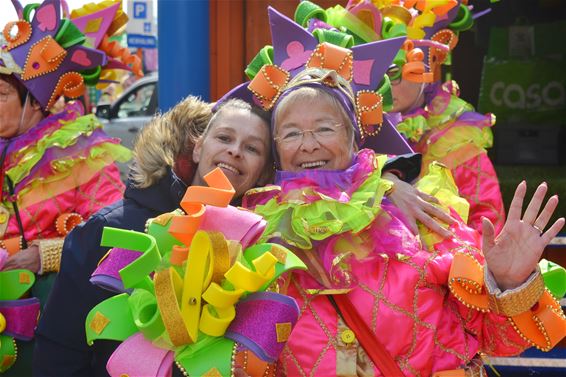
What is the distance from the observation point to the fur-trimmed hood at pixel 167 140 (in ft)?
8.93

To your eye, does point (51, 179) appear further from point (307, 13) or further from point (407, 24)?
point (407, 24)

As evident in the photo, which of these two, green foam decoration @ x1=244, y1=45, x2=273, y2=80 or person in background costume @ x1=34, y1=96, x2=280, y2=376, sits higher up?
green foam decoration @ x1=244, y1=45, x2=273, y2=80

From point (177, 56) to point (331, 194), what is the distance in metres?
3.34

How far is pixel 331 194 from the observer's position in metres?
2.37

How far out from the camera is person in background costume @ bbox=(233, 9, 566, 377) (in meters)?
2.17

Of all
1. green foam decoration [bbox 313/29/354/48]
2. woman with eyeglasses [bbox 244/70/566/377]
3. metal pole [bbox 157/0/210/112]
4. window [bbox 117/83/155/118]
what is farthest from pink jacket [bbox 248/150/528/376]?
window [bbox 117/83/155/118]

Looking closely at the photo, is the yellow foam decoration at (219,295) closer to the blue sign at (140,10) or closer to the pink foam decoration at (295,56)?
the pink foam decoration at (295,56)

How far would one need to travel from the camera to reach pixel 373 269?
2.35 metres

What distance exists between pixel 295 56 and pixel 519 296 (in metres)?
1.13

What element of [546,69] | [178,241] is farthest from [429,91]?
[546,69]

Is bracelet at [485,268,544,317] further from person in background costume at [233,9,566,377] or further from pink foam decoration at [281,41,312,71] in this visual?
pink foam decoration at [281,41,312,71]

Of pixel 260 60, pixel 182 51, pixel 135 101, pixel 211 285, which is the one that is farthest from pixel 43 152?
pixel 135 101

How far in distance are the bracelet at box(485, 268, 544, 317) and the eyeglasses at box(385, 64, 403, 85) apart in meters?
1.87

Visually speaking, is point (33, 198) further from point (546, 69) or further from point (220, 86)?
point (546, 69)
